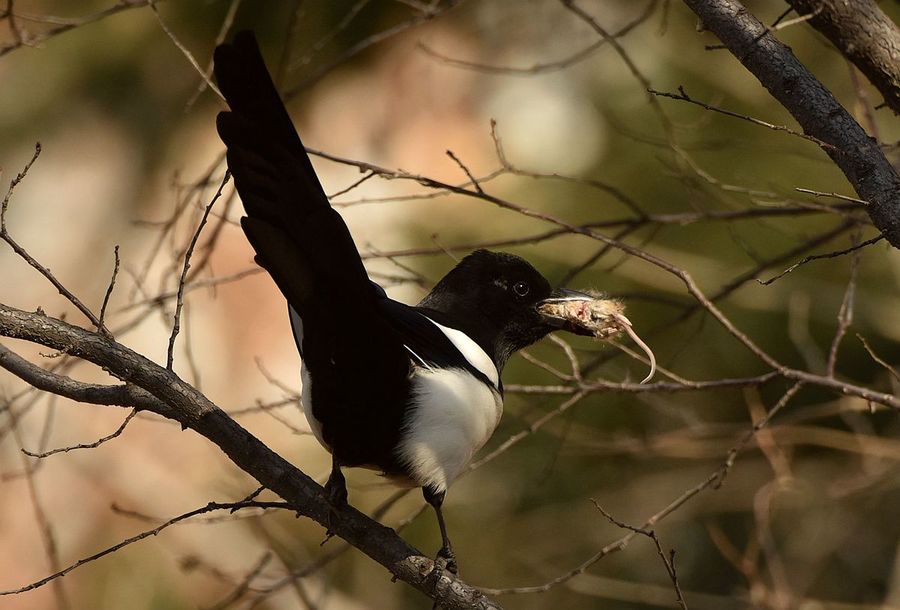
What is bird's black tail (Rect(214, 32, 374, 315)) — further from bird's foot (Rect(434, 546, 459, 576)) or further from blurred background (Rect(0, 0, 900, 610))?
blurred background (Rect(0, 0, 900, 610))

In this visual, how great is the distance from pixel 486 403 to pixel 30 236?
5.57 m

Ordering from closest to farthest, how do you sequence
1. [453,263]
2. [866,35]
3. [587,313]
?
[866,35] < [587,313] < [453,263]

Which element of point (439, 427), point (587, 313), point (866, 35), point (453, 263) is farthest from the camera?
point (453, 263)

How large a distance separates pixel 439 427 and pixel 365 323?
1.52 ft

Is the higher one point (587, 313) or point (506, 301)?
point (506, 301)

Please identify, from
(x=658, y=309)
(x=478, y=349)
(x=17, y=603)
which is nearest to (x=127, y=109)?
(x=17, y=603)

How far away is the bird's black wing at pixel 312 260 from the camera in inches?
96.0

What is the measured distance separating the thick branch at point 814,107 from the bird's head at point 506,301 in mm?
1201

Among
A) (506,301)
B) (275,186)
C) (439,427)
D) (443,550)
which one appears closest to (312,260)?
(275,186)

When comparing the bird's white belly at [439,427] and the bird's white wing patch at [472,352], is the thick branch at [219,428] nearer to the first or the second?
the bird's white belly at [439,427]

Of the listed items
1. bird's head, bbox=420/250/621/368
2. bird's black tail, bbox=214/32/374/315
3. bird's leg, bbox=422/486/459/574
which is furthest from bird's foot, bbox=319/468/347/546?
bird's head, bbox=420/250/621/368

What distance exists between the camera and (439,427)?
3.05 m

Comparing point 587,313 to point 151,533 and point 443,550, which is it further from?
point 151,533

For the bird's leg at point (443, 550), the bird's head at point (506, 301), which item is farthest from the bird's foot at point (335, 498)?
the bird's head at point (506, 301)
